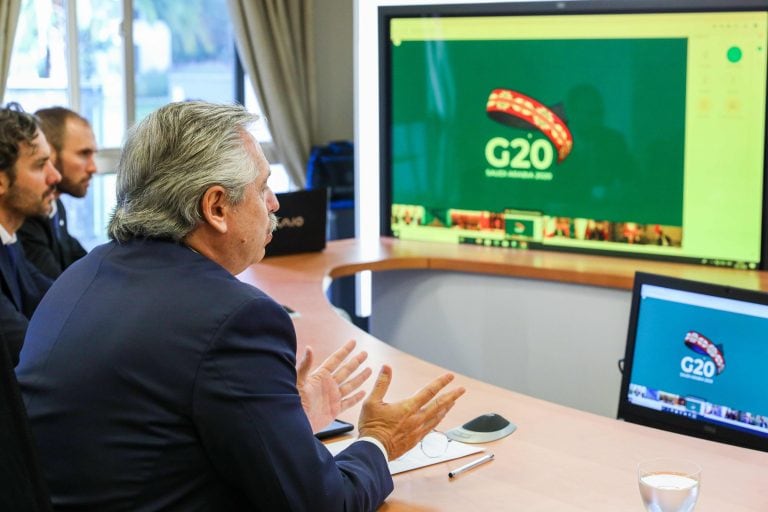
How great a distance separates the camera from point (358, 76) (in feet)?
14.7

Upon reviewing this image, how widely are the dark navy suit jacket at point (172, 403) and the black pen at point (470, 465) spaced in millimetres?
347

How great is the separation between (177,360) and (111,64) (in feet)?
15.0

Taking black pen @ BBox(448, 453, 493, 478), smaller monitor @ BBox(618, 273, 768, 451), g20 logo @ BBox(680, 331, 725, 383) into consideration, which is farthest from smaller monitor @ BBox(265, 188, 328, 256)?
black pen @ BBox(448, 453, 493, 478)

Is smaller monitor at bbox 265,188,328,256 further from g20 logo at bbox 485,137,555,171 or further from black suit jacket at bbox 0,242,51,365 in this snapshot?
black suit jacket at bbox 0,242,51,365

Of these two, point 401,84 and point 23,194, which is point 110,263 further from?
point 401,84

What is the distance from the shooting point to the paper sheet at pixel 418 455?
74.6 inches

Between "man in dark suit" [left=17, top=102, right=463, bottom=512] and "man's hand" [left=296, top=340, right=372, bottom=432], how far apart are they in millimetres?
305

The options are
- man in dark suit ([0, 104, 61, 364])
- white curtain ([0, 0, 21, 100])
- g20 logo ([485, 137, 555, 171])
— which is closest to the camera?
man in dark suit ([0, 104, 61, 364])

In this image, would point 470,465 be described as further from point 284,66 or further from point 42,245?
point 284,66

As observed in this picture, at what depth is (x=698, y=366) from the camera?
2.33 meters

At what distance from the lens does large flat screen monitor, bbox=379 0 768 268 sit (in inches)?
148

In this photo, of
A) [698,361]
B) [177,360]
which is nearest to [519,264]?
[698,361]

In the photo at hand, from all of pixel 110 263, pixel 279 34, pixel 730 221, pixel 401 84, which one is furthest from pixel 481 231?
pixel 110 263

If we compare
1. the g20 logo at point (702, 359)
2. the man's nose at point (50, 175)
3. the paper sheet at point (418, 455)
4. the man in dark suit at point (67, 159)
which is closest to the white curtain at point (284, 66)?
the man in dark suit at point (67, 159)
